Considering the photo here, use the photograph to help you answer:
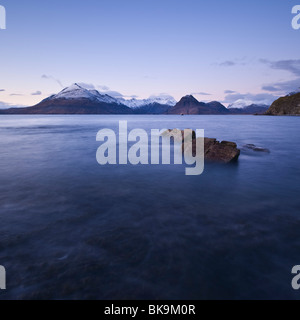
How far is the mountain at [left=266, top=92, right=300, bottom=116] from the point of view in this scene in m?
145

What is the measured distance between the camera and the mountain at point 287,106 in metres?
145

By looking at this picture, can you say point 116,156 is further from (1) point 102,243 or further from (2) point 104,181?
(1) point 102,243

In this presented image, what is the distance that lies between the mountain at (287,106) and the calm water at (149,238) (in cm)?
17216

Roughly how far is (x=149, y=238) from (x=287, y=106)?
186 metres

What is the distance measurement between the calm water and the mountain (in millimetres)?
172160

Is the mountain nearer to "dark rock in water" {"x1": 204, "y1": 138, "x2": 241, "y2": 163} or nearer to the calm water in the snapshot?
"dark rock in water" {"x1": 204, "y1": 138, "x2": 241, "y2": 163}

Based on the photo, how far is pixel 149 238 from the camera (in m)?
5.77
